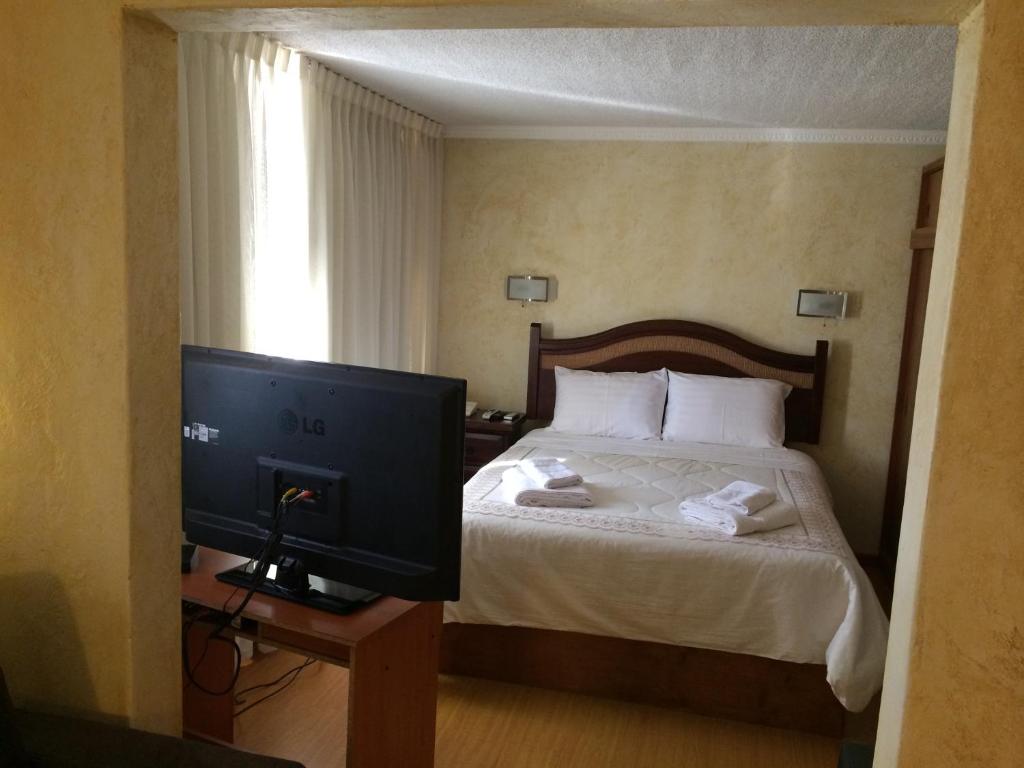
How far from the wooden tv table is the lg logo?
40cm

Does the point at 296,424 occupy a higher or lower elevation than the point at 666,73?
lower

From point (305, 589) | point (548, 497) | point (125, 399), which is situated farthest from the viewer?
point (548, 497)

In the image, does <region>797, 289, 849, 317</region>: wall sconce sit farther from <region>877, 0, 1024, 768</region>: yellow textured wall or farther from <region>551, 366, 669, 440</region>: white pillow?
<region>877, 0, 1024, 768</region>: yellow textured wall

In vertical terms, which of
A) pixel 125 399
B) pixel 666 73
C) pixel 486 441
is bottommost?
pixel 486 441

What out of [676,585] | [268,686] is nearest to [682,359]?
[676,585]

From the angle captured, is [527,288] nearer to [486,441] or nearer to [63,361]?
[486,441]

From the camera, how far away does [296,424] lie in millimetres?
1701

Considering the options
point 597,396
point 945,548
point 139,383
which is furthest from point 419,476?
point 597,396

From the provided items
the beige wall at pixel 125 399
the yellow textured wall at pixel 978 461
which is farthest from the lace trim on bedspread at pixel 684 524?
the yellow textured wall at pixel 978 461

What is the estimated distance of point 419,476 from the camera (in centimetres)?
158

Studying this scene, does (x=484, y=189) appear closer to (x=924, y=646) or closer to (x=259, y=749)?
(x=259, y=749)

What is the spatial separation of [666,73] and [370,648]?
2603 millimetres

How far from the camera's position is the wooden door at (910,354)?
13.4 feet

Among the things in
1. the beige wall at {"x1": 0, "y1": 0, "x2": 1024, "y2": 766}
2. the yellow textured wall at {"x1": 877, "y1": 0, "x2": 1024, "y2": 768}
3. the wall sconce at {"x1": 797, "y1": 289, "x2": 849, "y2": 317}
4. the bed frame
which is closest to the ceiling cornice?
the wall sconce at {"x1": 797, "y1": 289, "x2": 849, "y2": 317}
